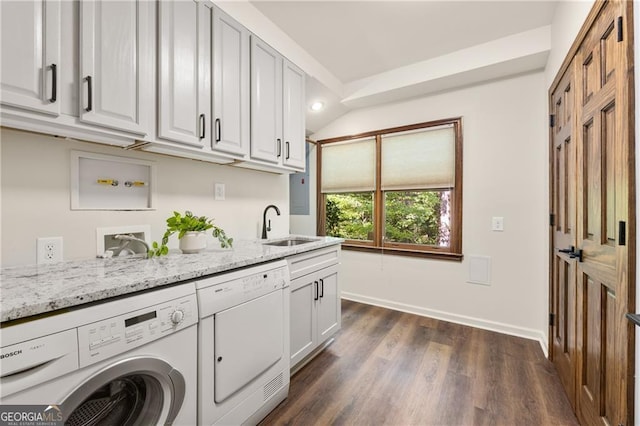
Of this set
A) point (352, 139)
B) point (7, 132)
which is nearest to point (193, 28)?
point (7, 132)

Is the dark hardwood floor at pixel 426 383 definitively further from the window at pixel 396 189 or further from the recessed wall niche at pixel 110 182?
the recessed wall niche at pixel 110 182

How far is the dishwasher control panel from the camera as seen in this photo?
1199mm

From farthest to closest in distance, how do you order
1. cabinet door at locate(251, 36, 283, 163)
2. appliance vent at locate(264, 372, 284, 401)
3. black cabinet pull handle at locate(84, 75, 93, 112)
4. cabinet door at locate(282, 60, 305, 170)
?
cabinet door at locate(282, 60, 305, 170), cabinet door at locate(251, 36, 283, 163), appliance vent at locate(264, 372, 284, 401), black cabinet pull handle at locate(84, 75, 93, 112)

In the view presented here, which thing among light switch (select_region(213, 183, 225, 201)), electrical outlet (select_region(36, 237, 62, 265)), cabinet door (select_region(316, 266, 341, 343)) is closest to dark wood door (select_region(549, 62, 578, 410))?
cabinet door (select_region(316, 266, 341, 343))

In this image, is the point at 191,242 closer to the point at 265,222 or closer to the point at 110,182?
the point at 110,182

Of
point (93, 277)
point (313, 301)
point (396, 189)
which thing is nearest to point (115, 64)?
point (93, 277)

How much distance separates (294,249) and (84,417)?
1.20 meters

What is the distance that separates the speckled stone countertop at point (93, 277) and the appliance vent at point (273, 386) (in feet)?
2.30

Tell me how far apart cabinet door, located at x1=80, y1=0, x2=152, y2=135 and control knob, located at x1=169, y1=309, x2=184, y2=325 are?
0.92m

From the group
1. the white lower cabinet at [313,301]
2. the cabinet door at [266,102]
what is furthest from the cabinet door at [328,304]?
the cabinet door at [266,102]

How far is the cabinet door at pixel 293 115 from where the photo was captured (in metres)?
2.29

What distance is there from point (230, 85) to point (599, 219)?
2.17 meters

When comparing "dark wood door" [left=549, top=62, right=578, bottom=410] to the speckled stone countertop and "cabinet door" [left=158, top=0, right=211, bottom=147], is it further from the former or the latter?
"cabinet door" [left=158, top=0, right=211, bottom=147]

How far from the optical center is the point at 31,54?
1.04 metres
